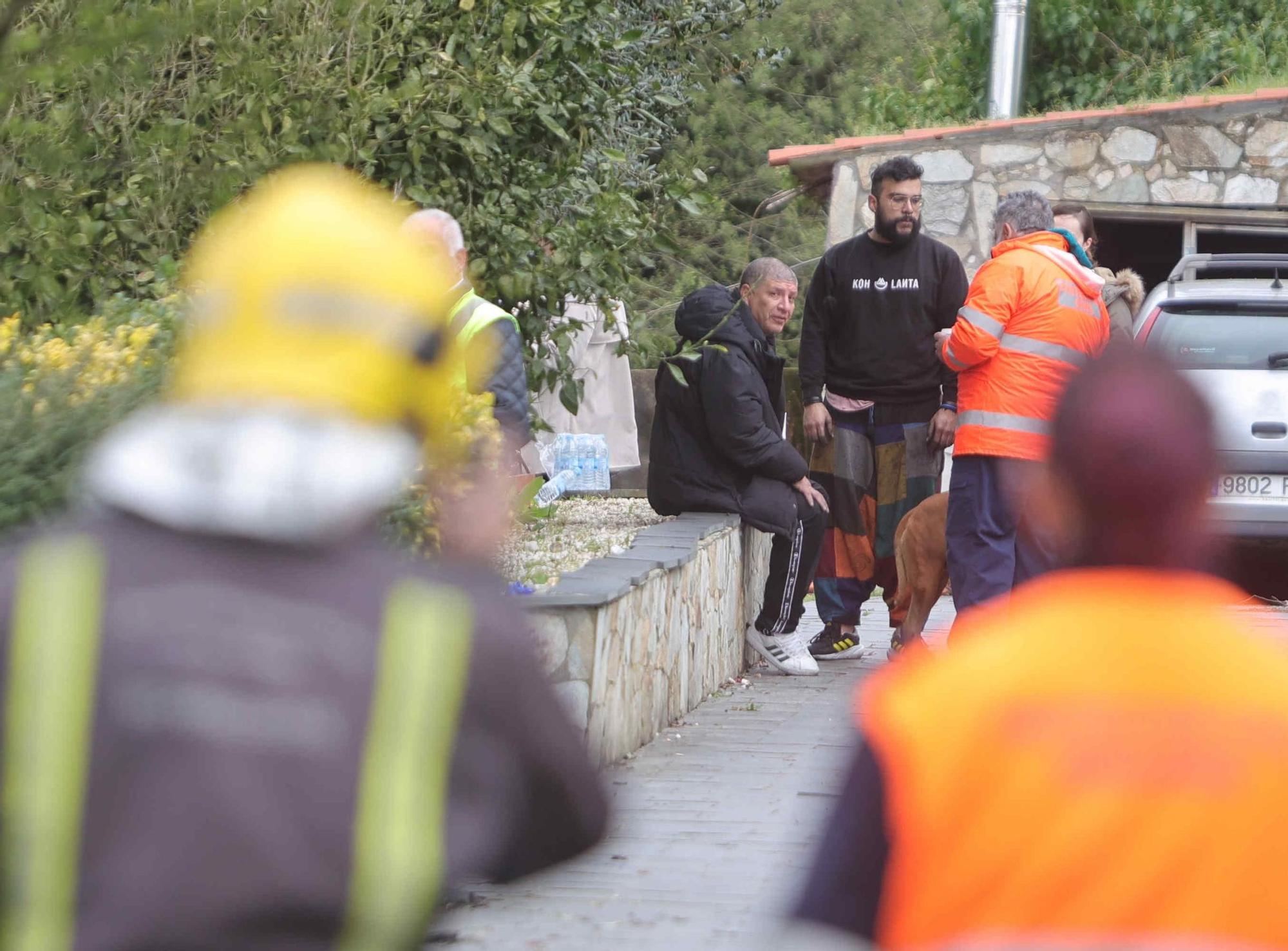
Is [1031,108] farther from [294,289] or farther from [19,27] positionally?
[294,289]

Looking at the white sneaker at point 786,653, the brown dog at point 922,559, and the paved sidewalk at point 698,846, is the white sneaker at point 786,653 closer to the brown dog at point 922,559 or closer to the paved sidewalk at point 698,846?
the brown dog at point 922,559

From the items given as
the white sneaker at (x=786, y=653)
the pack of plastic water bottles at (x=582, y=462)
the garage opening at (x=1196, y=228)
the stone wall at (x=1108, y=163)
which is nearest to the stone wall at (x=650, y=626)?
the white sneaker at (x=786, y=653)

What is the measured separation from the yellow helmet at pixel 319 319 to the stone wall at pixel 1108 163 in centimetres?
1218

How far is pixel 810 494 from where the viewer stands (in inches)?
331

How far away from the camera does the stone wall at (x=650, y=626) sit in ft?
19.5

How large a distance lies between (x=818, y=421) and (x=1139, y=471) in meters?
6.99

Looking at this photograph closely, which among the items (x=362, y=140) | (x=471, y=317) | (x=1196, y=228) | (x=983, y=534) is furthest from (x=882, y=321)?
(x=1196, y=228)

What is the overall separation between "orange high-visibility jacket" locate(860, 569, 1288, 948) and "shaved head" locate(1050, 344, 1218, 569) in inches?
2.3

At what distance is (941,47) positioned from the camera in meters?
25.8

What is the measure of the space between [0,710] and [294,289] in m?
0.44

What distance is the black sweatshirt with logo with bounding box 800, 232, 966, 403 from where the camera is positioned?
28.1ft

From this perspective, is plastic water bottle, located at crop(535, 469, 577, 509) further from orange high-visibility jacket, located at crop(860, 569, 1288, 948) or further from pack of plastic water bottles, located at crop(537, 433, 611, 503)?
orange high-visibility jacket, located at crop(860, 569, 1288, 948)

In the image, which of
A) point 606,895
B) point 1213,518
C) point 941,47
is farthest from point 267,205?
point 941,47

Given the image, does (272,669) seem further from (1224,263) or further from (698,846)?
(1224,263)
